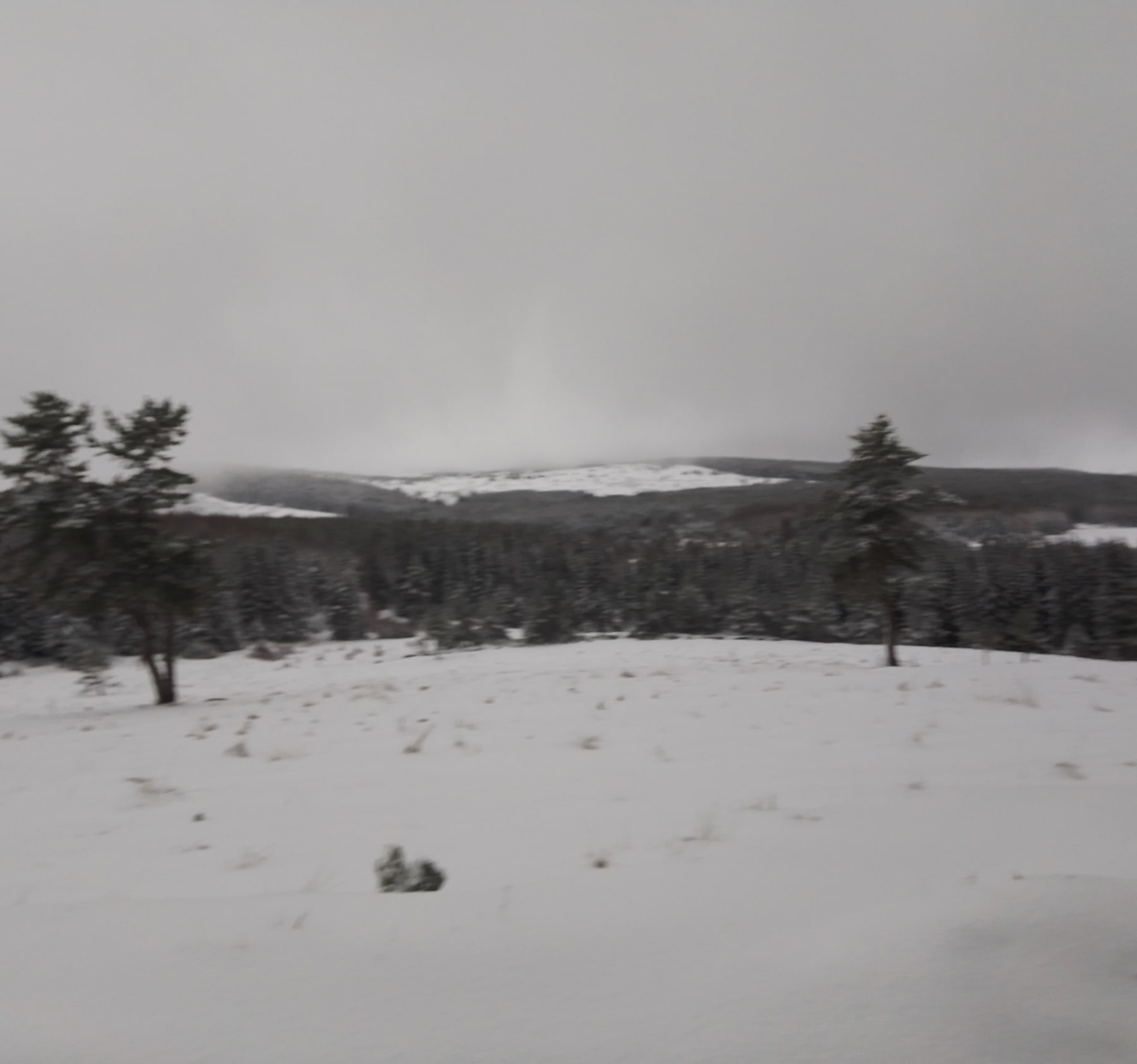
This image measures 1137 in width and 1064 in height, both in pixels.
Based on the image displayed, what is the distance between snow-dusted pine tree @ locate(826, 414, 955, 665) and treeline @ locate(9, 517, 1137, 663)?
63.2ft

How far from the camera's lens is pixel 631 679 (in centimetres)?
1272

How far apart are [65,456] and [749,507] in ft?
590

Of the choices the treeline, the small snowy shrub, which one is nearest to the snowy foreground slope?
the small snowy shrub

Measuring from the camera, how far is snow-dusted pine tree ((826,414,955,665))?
22172mm

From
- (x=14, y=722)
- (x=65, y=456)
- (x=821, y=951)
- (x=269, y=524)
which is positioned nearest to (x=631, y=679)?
(x=821, y=951)

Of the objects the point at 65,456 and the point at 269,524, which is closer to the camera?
the point at 65,456

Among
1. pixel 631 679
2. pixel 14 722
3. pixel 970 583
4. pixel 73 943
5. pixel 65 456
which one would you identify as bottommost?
pixel 970 583

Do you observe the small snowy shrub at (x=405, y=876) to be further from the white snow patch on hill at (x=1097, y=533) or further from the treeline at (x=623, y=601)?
the white snow patch on hill at (x=1097, y=533)

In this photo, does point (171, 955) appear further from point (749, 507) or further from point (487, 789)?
point (749, 507)

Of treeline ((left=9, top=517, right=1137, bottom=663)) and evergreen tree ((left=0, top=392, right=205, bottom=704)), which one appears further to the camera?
treeline ((left=9, top=517, right=1137, bottom=663))

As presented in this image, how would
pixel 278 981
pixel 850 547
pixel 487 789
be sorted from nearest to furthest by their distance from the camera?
pixel 278 981, pixel 487 789, pixel 850 547

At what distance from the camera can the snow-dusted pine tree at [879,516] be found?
2217 centimetres

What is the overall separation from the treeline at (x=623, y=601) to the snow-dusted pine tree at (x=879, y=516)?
1926 centimetres

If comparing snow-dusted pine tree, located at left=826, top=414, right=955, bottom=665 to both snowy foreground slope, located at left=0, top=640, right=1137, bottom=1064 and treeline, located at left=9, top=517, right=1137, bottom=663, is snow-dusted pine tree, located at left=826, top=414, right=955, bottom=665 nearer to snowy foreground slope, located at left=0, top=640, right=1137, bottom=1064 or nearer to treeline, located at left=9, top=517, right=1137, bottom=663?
snowy foreground slope, located at left=0, top=640, right=1137, bottom=1064
